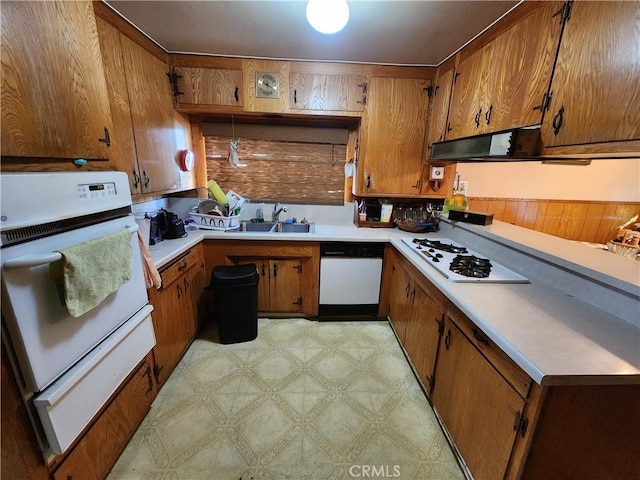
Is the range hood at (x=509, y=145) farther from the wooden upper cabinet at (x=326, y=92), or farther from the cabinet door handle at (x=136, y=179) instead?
the cabinet door handle at (x=136, y=179)

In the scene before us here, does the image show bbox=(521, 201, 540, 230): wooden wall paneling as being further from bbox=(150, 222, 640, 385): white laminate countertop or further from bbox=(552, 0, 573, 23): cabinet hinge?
bbox=(552, 0, 573, 23): cabinet hinge

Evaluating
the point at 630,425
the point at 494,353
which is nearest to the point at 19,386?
the point at 494,353

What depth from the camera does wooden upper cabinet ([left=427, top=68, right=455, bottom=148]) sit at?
2.20 meters

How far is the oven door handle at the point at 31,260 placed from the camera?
2.58ft

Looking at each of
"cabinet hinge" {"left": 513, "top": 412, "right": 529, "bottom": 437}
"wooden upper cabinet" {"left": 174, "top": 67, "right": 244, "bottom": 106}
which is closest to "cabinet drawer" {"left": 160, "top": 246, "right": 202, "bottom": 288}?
"wooden upper cabinet" {"left": 174, "top": 67, "right": 244, "bottom": 106}

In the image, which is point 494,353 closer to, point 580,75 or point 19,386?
point 580,75

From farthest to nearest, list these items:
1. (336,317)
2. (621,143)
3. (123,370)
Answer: (336,317)
(123,370)
(621,143)

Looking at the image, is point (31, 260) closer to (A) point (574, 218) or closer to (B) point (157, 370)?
(B) point (157, 370)

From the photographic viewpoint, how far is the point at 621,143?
100 cm

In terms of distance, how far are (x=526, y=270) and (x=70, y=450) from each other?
248 cm

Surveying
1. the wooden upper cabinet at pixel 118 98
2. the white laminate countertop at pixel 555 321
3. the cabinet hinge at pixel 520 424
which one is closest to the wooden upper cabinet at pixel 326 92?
the wooden upper cabinet at pixel 118 98

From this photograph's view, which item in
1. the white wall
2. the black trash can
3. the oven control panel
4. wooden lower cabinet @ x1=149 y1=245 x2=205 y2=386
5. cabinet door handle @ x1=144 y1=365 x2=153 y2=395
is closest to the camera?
the oven control panel

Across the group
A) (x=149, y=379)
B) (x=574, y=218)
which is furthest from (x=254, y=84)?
(x=574, y=218)

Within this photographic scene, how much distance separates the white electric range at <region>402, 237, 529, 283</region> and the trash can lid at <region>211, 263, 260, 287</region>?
1357 millimetres
